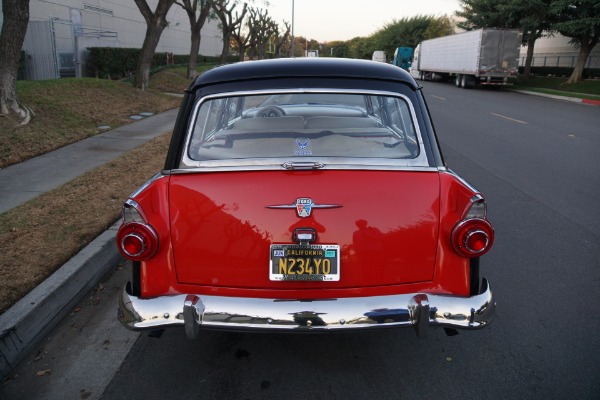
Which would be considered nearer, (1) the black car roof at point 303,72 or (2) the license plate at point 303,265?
(2) the license plate at point 303,265

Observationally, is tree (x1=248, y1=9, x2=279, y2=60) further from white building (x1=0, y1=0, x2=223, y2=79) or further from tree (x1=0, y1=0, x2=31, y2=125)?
tree (x1=0, y1=0, x2=31, y2=125)

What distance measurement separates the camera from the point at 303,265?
2.63 meters

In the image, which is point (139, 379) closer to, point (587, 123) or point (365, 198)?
point (365, 198)

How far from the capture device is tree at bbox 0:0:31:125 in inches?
362

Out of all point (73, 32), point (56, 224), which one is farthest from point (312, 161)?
point (73, 32)

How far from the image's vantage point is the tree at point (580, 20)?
25.1 metres

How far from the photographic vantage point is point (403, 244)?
2658 mm

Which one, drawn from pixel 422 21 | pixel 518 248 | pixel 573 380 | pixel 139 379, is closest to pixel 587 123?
pixel 518 248

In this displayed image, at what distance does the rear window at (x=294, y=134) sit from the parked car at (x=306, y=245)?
100 millimetres

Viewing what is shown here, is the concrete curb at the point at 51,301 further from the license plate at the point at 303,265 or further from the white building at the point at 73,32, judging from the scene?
the white building at the point at 73,32

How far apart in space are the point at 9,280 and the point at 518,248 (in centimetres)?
447

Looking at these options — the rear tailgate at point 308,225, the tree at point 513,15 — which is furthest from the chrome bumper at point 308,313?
the tree at point 513,15

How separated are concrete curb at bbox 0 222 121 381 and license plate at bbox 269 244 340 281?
1.73m

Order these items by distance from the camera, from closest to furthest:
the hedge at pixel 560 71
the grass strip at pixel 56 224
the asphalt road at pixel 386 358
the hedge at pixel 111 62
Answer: the asphalt road at pixel 386 358 < the grass strip at pixel 56 224 < the hedge at pixel 111 62 < the hedge at pixel 560 71
